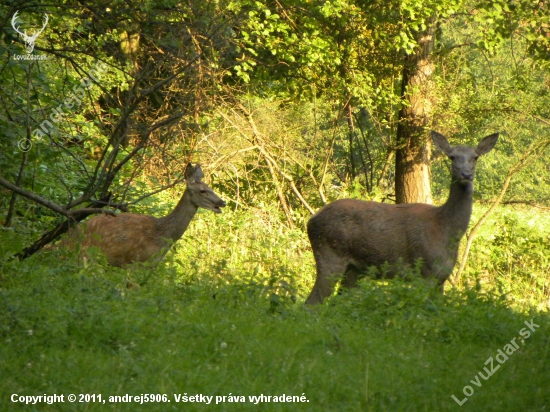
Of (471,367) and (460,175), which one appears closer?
(471,367)

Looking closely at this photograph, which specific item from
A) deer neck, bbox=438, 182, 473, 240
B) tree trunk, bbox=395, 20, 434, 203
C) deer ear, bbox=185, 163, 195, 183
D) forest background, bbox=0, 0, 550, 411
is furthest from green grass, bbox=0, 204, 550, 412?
tree trunk, bbox=395, 20, 434, 203

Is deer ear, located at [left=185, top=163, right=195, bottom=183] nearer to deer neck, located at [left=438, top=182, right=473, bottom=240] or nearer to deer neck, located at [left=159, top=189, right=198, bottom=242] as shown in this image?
deer neck, located at [left=159, top=189, right=198, bottom=242]

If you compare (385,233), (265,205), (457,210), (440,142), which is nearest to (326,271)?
(385,233)

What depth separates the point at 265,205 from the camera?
1798cm

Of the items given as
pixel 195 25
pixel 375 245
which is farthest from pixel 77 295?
pixel 375 245

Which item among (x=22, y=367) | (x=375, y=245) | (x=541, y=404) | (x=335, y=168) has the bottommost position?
(x=541, y=404)

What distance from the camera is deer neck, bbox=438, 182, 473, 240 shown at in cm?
1002

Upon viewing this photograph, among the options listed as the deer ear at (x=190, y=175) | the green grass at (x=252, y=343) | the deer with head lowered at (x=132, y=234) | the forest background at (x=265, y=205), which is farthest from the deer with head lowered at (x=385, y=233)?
the deer ear at (x=190, y=175)

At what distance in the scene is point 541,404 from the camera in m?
5.93

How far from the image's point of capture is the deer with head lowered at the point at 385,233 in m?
9.83

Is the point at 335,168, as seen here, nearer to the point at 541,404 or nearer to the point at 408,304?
the point at 408,304

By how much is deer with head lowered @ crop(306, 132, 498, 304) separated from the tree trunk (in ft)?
20.0

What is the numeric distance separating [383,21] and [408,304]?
8.80 meters

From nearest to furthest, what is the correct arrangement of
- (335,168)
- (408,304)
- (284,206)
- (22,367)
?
1. (22,367)
2. (408,304)
3. (284,206)
4. (335,168)
